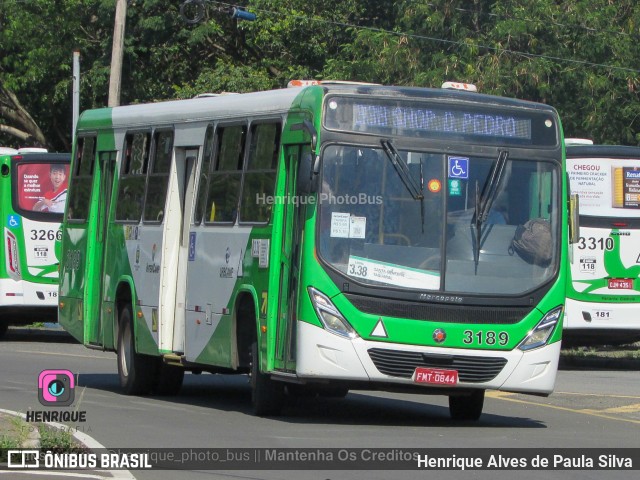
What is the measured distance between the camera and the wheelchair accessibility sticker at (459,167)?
1305cm

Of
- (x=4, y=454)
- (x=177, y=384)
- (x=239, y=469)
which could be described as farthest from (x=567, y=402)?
(x=4, y=454)

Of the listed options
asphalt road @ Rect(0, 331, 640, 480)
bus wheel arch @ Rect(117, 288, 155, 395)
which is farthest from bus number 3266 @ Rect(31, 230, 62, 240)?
bus wheel arch @ Rect(117, 288, 155, 395)

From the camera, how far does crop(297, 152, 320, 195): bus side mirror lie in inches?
496

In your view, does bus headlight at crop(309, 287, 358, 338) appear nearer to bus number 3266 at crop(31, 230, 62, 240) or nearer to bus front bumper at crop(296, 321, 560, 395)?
bus front bumper at crop(296, 321, 560, 395)

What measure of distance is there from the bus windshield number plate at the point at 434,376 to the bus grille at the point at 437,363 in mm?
37

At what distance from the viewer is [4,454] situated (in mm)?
9773

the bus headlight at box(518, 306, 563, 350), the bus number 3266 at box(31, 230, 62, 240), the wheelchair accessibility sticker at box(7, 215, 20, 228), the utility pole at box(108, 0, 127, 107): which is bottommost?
the bus headlight at box(518, 306, 563, 350)

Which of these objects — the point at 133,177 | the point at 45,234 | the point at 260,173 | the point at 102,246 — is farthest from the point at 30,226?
the point at 260,173

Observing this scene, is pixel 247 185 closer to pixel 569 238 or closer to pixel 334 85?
pixel 334 85

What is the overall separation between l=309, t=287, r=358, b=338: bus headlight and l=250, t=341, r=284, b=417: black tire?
1.11 m

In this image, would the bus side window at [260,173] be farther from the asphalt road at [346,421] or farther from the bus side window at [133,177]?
the bus side window at [133,177]

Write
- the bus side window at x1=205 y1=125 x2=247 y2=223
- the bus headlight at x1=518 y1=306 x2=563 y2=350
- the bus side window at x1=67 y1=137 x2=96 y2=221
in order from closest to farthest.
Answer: the bus headlight at x1=518 y1=306 x2=563 y2=350 < the bus side window at x1=205 y1=125 x2=247 y2=223 < the bus side window at x1=67 y1=137 x2=96 y2=221

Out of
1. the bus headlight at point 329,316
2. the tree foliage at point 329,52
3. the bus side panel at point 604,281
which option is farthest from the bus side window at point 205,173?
the tree foliage at point 329,52

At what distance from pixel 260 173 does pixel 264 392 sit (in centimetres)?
209
